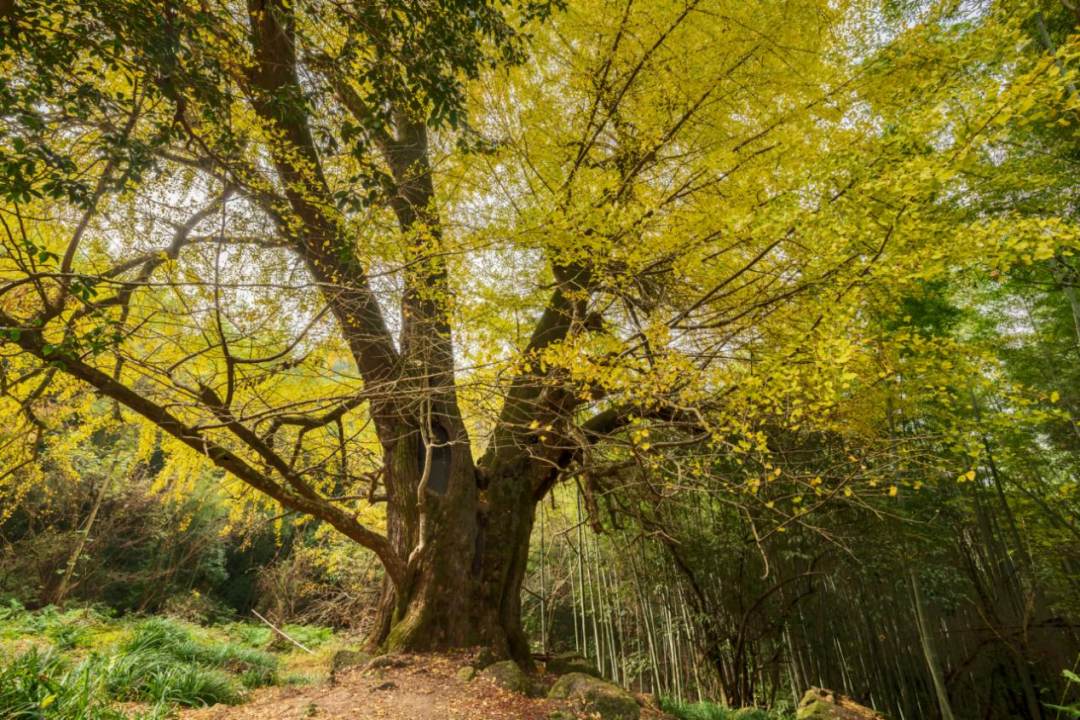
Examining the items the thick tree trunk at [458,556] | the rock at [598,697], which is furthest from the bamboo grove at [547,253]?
the rock at [598,697]

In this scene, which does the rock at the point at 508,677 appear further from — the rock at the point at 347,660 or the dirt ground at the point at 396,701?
the rock at the point at 347,660

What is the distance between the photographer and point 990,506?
701 cm

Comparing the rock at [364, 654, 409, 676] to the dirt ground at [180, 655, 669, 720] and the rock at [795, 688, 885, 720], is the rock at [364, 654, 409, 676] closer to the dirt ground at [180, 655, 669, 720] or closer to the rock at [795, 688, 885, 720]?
the dirt ground at [180, 655, 669, 720]

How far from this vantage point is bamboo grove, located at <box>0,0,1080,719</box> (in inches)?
90.7

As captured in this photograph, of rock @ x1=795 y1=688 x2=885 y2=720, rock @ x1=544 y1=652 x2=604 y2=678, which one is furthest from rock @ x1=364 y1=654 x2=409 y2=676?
rock @ x1=795 y1=688 x2=885 y2=720

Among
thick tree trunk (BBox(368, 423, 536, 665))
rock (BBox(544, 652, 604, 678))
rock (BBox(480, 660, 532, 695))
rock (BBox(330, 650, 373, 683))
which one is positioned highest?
thick tree trunk (BBox(368, 423, 536, 665))

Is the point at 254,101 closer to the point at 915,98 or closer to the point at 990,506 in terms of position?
the point at 915,98

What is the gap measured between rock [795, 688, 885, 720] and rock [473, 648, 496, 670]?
292 cm

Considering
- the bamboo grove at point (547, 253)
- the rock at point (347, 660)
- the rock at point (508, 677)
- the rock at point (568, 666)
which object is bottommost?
the rock at point (568, 666)

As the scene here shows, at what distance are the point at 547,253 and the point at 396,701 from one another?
3132 millimetres

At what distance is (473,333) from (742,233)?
79.5 inches

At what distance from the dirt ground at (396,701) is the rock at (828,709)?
72.1 inches

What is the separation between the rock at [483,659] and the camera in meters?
3.77

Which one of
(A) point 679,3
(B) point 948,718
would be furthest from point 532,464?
(B) point 948,718
